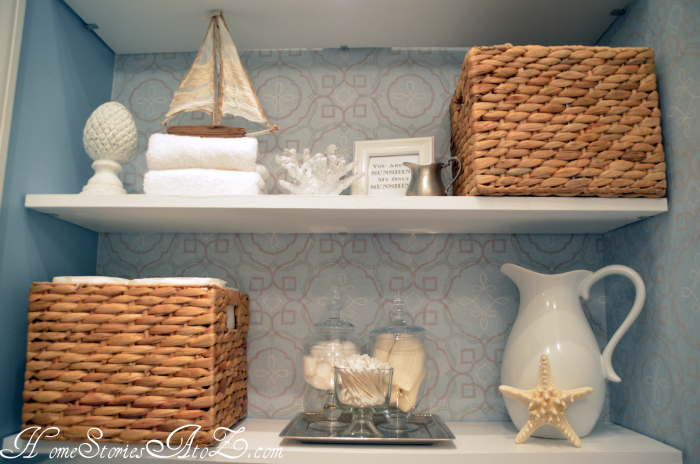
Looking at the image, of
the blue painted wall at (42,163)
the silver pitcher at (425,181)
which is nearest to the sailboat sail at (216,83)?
the blue painted wall at (42,163)

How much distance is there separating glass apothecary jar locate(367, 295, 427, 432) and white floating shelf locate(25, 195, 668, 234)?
0.25 meters

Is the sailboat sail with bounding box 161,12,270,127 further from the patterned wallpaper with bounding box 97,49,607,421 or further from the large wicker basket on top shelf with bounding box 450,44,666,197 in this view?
the large wicker basket on top shelf with bounding box 450,44,666,197

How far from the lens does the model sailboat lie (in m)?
1.07

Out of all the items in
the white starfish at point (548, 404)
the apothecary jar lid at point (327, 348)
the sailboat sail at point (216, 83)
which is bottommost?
the white starfish at point (548, 404)

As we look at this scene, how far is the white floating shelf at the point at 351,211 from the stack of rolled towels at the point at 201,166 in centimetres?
5

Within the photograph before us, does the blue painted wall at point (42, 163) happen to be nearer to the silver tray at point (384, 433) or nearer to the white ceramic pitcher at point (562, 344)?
the silver tray at point (384, 433)

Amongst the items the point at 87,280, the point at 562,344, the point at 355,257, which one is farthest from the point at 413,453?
the point at 87,280

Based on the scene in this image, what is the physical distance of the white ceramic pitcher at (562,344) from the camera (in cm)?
91

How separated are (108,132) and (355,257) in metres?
0.62

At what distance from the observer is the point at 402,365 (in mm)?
978

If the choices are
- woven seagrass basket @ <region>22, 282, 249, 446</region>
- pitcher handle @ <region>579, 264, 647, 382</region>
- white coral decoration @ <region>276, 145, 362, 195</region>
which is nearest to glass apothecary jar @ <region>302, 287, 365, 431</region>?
woven seagrass basket @ <region>22, 282, 249, 446</region>

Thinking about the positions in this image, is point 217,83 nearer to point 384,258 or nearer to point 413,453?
point 384,258

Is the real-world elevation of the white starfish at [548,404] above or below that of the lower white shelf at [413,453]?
above

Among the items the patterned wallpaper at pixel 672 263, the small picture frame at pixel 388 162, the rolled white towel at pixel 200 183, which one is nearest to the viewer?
the patterned wallpaper at pixel 672 263
